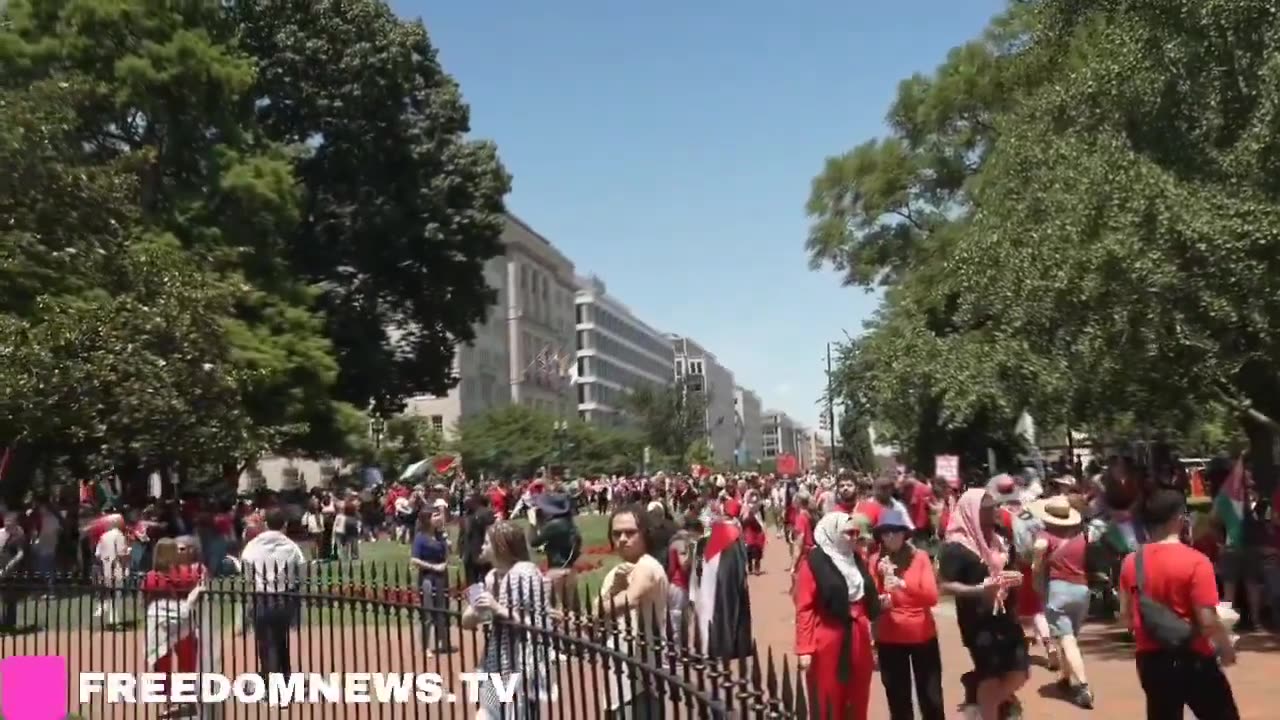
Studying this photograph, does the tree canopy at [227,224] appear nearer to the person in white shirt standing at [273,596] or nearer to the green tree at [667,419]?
the person in white shirt standing at [273,596]

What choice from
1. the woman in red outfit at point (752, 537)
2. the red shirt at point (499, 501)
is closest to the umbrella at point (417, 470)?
the red shirt at point (499, 501)

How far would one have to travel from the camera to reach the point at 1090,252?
13320 mm

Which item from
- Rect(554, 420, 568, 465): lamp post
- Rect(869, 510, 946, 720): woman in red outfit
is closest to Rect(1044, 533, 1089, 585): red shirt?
Rect(869, 510, 946, 720): woman in red outfit

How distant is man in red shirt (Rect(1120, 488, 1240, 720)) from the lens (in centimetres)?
663

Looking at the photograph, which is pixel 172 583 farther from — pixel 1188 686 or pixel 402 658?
pixel 1188 686

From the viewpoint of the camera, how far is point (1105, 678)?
11469mm

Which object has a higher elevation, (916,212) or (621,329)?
(621,329)

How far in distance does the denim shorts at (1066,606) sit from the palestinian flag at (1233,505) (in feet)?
13.7

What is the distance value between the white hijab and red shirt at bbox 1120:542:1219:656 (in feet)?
4.91

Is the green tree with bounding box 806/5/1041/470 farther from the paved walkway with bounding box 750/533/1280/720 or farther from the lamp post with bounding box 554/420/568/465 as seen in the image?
the lamp post with bounding box 554/420/568/465

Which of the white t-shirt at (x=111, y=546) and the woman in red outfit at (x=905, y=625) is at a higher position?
the white t-shirt at (x=111, y=546)

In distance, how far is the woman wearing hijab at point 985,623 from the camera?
27.6 feet

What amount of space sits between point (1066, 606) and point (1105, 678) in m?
1.45

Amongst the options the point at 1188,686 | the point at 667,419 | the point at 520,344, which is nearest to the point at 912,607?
the point at 1188,686
